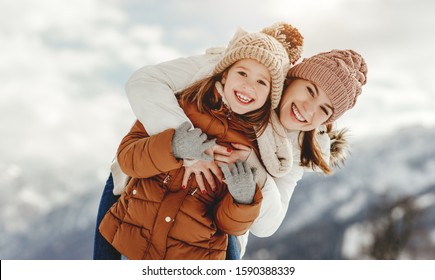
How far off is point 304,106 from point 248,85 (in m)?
0.16

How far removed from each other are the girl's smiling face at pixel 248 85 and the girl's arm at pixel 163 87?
0.11 meters

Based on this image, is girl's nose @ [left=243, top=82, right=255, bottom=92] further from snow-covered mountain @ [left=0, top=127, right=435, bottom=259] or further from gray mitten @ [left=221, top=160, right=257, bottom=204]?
snow-covered mountain @ [left=0, top=127, right=435, bottom=259]

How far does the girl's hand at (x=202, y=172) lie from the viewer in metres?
1.19

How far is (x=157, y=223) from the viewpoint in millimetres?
1159

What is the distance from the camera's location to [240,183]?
3.71 ft

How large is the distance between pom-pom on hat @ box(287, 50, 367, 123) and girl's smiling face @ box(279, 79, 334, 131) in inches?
0.6

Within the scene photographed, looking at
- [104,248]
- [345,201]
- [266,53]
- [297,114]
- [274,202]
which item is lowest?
[345,201]

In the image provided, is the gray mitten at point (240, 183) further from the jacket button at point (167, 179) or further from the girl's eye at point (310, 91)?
the girl's eye at point (310, 91)

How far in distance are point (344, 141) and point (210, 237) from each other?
1.74 ft

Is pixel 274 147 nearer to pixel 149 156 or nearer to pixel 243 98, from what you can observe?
pixel 243 98

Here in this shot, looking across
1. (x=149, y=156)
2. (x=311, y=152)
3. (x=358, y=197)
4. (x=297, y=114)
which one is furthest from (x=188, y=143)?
(x=358, y=197)
